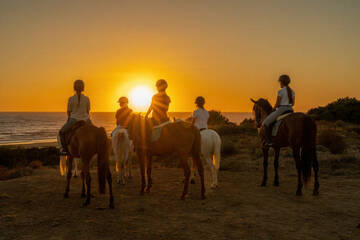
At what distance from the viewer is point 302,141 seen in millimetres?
8062

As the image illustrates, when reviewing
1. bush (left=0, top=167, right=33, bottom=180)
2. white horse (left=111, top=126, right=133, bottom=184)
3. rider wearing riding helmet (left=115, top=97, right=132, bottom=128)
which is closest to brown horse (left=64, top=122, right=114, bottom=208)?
rider wearing riding helmet (left=115, top=97, right=132, bottom=128)

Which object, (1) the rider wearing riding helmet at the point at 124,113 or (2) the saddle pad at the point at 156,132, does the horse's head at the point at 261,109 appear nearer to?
(2) the saddle pad at the point at 156,132

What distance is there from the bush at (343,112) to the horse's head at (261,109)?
37.0 metres

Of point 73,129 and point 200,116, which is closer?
point 73,129

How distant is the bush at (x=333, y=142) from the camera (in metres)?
16.9

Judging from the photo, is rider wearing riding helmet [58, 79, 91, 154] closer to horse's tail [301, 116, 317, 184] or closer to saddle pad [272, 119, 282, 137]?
saddle pad [272, 119, 282, 137]

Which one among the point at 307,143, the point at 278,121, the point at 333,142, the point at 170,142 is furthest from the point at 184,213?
the point at 333,142

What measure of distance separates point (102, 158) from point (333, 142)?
15723mm

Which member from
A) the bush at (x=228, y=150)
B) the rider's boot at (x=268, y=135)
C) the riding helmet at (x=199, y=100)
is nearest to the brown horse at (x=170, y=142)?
the riding helmet at (x=199, y=100)

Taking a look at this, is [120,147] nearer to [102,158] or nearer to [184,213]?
[102,158]

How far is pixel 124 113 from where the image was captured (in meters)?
8.81

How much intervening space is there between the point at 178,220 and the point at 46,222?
272cm

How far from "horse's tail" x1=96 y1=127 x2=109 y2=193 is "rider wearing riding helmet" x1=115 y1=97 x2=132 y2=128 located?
1532 millimetres

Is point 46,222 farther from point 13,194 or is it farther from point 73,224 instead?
point 13,194
